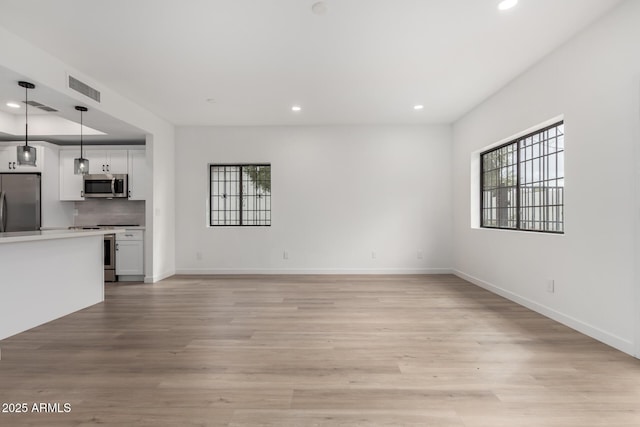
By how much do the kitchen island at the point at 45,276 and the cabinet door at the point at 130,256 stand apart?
1253mm

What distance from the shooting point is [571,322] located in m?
3.16

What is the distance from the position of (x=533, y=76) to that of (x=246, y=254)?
17.1 ft

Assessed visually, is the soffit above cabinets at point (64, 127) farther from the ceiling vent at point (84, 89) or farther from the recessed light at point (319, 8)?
the recessed light at point (319, 8)

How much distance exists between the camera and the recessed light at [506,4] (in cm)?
256

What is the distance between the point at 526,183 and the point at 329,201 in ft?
10.5

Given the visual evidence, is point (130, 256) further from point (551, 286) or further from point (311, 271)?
point (551, 286)

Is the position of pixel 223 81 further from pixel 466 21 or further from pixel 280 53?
pixel 466 21

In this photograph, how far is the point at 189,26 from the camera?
290cm

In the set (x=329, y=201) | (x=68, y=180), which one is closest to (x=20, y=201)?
(x=68, y=180)

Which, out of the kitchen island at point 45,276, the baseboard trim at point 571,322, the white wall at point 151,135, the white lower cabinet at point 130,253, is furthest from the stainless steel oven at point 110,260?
the baseboard trim at point 571,322

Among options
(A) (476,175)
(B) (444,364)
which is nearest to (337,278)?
(A) (476,175)

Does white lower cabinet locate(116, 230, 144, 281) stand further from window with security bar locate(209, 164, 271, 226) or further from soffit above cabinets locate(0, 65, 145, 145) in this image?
soffit above cabinets locate(0, 65, 145, 145)

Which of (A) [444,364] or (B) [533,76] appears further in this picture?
(B) [533,76]

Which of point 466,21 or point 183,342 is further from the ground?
point 466,21
